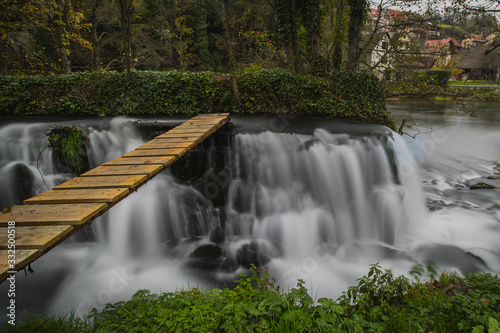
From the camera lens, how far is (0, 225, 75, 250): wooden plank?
2.20 meters

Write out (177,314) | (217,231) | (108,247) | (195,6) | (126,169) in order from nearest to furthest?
1. (177,314)
2. (126,169)
3. (108,247)
4. (217,231)
5. (195,6)

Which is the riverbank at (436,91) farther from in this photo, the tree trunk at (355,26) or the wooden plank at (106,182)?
the wooden plank at (106,182)

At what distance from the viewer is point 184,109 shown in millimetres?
8125

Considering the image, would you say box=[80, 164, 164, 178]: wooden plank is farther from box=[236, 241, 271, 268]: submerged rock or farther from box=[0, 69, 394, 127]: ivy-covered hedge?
box=[0, 69, 394, 127]: ivy-covered hedge

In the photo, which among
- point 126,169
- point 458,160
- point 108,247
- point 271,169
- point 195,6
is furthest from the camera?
point 195,6

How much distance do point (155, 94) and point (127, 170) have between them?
16.7 feet

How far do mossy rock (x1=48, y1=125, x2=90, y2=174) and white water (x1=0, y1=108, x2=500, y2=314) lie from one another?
27cm

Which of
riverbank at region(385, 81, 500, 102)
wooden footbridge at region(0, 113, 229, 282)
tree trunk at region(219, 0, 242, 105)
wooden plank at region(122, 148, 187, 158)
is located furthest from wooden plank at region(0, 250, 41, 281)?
riverbank at region(385, 81, 500, 102)

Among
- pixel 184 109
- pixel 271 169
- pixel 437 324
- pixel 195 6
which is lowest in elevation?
pixel 437 324

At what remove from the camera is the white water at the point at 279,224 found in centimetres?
439

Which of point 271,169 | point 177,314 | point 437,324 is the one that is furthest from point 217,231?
point 437,324

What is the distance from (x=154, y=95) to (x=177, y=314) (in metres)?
6.85

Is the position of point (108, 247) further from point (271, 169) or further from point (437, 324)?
point (437, 324)

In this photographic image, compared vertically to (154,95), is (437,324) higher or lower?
lower
